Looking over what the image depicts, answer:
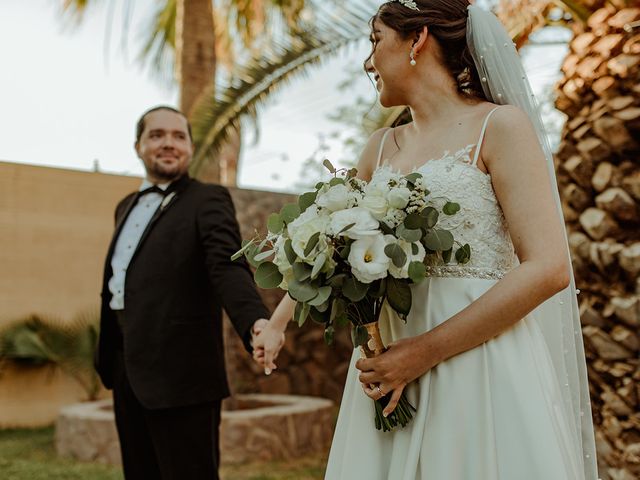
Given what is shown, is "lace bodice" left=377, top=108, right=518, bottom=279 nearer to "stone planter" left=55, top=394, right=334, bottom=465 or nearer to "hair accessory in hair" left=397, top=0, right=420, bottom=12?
"hair accessory in hair" left=397, top=0, right=420, bottom=12

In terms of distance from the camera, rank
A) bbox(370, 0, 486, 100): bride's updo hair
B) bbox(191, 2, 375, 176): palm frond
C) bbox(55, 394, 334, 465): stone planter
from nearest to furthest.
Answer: bbox(370, 0, 486, 100): bride's updo hair < bbox(191, 2, 375, 176): palm frond < bbox(55, 394, 334, 465): stone planter

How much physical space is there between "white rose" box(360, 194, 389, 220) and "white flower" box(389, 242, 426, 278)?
0.27ft

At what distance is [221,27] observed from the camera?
1312cm

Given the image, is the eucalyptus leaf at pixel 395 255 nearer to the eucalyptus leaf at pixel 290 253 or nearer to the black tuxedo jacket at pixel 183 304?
the eucalyptus leaf at pixel 290 253

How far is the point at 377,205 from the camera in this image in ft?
6.82

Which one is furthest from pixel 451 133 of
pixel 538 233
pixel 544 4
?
pixel 544 4

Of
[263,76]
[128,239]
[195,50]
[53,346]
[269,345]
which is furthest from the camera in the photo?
[53,346]

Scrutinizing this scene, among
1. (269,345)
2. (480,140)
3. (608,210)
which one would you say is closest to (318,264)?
(480,140)

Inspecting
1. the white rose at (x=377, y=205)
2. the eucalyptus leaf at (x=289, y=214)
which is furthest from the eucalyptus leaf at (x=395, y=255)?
the eucalyptus leaf at (x=289, y=214)

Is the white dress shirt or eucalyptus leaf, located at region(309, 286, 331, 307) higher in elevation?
the white dress shirt

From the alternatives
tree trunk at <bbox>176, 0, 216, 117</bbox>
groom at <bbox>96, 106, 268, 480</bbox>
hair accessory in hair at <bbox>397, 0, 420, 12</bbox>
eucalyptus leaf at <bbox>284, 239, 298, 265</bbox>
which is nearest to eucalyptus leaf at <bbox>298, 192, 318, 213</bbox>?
eucalyptus leaf at <bbox>284, 239, 298, 265</bbox>

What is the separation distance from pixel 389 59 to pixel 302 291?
805mm

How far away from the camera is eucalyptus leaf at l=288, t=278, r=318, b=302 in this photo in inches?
80.2

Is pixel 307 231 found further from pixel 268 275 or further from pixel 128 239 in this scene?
pixel 128 239
